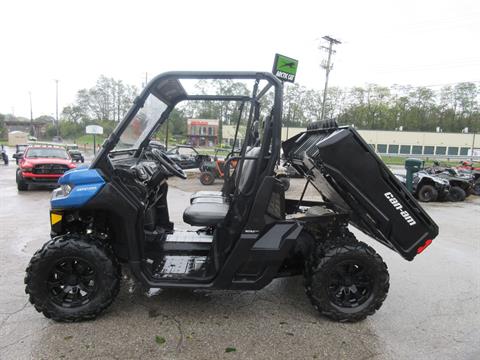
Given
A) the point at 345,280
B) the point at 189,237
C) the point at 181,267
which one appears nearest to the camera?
the point at 345,280

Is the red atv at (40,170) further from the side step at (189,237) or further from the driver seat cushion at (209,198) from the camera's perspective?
the side step at (189,237)

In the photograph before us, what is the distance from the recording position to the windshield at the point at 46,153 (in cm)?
1162

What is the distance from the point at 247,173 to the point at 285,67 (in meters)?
4.16

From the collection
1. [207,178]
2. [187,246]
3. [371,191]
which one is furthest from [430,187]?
[187,246]

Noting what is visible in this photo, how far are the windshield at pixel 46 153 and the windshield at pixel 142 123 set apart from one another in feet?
31.5

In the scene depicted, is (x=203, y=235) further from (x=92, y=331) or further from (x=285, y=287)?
(x=92, y=331)

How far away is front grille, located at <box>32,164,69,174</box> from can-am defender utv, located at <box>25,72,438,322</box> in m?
8.70

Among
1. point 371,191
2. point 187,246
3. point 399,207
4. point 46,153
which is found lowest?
point 187,246

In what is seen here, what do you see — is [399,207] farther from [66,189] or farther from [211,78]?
[66,189]

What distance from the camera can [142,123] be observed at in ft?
11.0

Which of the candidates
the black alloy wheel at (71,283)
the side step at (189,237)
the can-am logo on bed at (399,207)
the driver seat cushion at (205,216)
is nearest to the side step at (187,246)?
the side step at (189,237)

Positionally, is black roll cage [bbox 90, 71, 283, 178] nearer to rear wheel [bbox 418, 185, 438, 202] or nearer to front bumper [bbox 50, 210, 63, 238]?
front bumper [bbox 50, 210, 63, 238]

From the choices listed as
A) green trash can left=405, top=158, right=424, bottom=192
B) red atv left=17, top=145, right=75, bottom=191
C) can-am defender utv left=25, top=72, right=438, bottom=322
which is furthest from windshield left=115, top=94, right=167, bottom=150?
green trash can left=405, top=158, right=424, bottom=192

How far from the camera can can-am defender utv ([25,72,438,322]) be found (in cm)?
293
